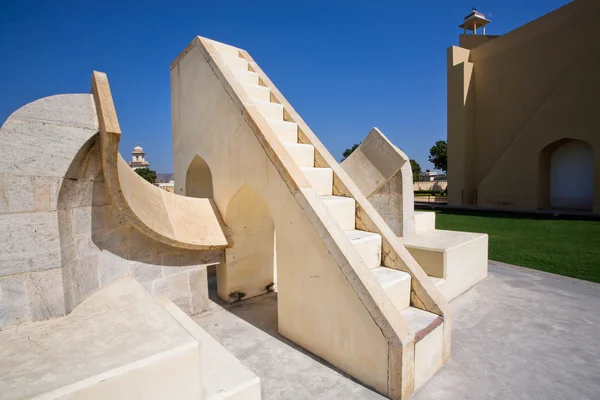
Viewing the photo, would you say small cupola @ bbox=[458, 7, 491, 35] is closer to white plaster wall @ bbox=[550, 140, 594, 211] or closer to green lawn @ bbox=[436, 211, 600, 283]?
white plaster wall @ bbox=[550, 140, 594, 211]

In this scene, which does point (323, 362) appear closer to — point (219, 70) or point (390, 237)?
point (390, 237)

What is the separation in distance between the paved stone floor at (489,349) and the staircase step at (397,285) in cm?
73

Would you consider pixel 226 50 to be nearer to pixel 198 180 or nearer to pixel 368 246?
pixel 198 180

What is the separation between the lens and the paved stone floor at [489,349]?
9.12 ft

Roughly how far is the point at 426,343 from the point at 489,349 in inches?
45.7

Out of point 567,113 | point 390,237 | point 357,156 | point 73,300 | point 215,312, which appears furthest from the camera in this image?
point 567,113

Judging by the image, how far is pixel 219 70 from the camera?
4699mm

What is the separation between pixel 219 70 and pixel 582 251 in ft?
30.2

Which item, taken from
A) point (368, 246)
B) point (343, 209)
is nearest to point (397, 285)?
point (368, 246)

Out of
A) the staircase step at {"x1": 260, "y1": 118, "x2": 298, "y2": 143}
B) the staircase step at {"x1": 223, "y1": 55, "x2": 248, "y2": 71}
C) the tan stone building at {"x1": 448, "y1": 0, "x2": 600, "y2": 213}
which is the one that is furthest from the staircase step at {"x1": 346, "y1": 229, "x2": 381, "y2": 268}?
the tan stone building at {"x1": 448, "y1": 0, "x2": 600, "y2": 213}

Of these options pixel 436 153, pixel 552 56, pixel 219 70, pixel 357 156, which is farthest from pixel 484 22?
pixel 219 70

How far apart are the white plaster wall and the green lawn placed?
5.85m

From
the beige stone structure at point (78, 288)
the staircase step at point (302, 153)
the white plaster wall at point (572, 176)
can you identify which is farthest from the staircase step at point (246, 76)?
the white plaster wall at point (572, 176)

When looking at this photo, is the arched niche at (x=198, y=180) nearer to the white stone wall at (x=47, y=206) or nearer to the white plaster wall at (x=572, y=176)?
the white stone wall at (x=47, y=206)
